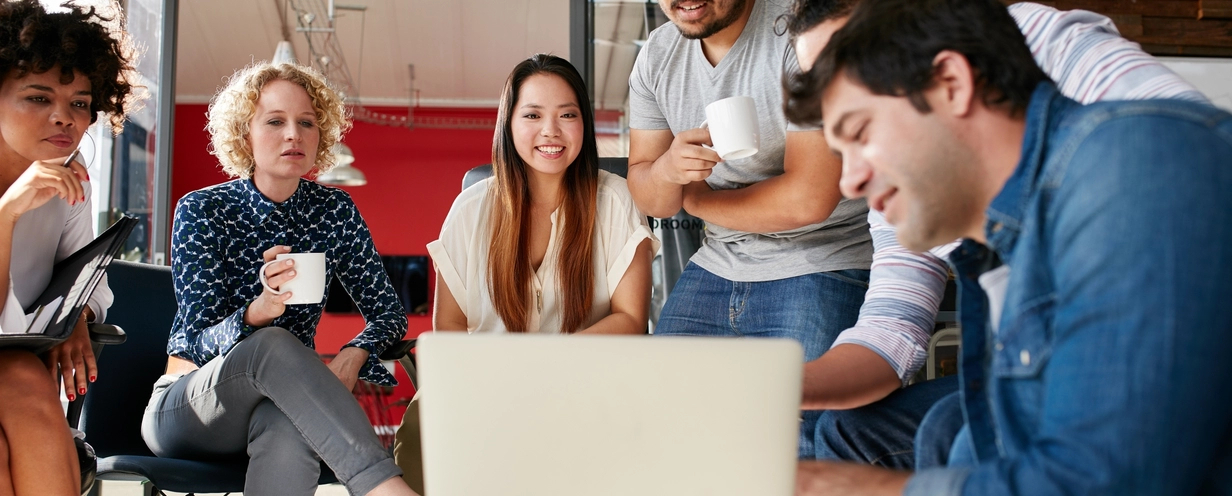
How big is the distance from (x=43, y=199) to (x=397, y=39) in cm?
524

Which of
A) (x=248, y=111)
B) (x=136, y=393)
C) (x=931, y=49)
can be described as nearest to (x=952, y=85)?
(x=931, y=49)

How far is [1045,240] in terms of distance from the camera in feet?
2.65

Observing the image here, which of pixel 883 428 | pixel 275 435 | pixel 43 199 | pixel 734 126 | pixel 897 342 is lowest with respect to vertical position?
pixel 275 435

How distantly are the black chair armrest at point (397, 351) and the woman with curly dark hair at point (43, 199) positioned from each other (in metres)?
0.59

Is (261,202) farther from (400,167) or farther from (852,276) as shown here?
(400,167)

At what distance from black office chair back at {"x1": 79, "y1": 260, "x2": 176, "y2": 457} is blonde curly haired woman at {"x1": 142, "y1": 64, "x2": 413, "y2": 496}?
266mm

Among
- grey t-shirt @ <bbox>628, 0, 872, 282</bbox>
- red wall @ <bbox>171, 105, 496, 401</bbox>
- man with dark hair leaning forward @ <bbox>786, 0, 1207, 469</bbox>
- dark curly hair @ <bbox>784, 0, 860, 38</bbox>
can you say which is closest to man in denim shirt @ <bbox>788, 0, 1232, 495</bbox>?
man with dark hair leaning forward @ <bbox>786, 0, 1207, 469</bbox>

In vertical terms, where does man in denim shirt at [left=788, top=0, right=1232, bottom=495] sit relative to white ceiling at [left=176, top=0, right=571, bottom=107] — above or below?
below

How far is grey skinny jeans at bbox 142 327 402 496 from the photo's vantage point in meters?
1.67

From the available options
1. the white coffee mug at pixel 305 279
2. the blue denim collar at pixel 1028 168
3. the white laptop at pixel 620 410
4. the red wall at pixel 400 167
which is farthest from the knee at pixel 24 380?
the red wall at pixel 400 167

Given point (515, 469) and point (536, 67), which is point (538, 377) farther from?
point (536, 67)

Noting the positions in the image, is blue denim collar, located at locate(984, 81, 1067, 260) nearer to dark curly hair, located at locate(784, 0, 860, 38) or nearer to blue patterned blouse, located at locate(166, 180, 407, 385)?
dark curly hair, located at locate(784, 0, 860, 38)

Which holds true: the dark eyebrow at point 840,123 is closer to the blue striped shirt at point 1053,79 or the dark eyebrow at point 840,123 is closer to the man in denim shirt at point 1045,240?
the man in denim shirt at point 1045,240

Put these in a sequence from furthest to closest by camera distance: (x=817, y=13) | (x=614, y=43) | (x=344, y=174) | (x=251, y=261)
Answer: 1. (x=344, y=174)
2. (x=614, y=43)
3. (x=251, y=261)
4. (x=817, y=13)
